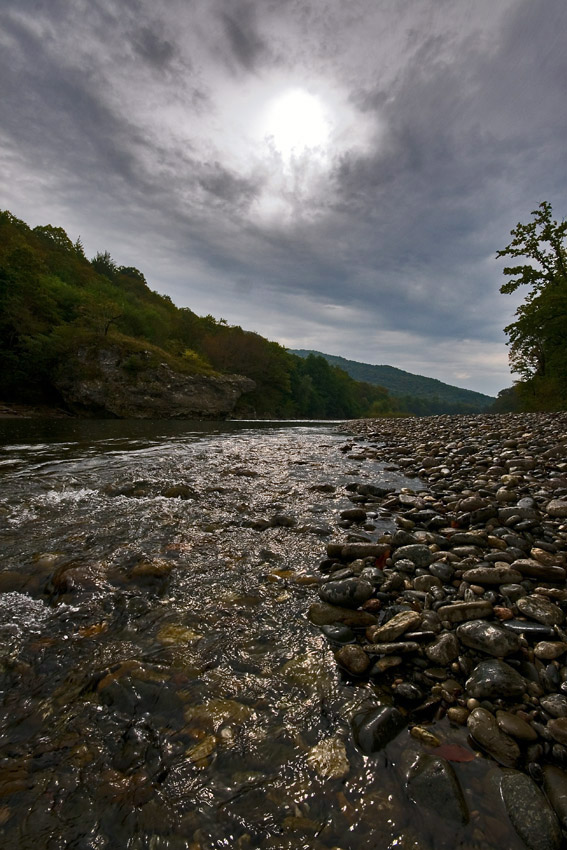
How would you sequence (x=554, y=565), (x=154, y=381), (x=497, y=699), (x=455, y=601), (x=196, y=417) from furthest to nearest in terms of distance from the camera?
(x=196, y=417) → (x=154, y=381) → (x=554, y=565) → (x=455, y=601) → (x=497, y=699)

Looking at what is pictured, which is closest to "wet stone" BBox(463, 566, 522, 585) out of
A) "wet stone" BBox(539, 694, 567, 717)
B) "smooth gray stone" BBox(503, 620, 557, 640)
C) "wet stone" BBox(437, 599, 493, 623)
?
"wet stone" BBox(437, 599, 493, 623)

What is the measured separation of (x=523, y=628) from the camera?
2.49m

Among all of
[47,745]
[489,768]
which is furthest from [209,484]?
[489,768]

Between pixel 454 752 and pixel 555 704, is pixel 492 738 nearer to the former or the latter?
pixel 454 752

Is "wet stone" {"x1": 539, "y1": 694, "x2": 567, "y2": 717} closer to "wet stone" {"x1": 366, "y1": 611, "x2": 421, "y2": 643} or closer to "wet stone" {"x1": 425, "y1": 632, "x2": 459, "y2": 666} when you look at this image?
"wet stone" {"x1": 425, "y1": 632, "x2": 459, "y2": 666}

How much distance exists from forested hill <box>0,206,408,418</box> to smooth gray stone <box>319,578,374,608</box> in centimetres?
3505

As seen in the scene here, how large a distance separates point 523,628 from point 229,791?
2218 mm

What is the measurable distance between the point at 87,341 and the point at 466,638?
39824 mm

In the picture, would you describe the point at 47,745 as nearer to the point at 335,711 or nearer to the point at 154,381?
the point at 335,711

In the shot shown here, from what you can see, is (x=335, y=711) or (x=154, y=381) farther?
(x=154, y=381)

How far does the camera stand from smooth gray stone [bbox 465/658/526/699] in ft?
6.63

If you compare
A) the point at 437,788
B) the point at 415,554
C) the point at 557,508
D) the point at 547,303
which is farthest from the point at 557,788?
the point at 547,303

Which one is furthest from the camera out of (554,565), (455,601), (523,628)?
(554,565)

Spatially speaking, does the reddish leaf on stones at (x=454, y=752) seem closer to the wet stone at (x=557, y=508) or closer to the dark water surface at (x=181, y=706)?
the dark water surface at (x=181, y=706)
